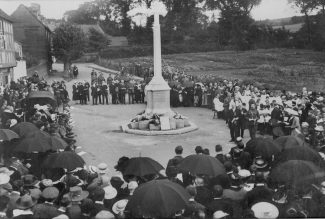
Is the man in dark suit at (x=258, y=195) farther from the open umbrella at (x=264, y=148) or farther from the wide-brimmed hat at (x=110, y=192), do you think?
the open umbrella at (x=264, y=148)

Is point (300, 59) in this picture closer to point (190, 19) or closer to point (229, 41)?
point (229, 41)

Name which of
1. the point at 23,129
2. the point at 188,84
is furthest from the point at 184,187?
the point at 188,84

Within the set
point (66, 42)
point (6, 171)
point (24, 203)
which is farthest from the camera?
point (66, 42)

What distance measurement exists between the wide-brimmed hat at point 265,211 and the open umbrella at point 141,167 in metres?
2.44

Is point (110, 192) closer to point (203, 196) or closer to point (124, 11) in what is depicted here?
point (203, 196)

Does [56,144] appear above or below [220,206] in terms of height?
above

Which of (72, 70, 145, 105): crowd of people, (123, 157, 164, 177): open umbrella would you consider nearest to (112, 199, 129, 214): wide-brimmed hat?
(123, 157, 164, 177): open umbrella

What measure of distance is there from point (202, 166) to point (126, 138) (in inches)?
379

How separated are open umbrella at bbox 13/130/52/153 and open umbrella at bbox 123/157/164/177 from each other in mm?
2251

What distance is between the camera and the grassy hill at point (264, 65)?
90.8 ft

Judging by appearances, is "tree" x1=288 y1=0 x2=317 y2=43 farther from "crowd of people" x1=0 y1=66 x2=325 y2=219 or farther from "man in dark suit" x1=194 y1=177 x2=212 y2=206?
"man in dark suit" x1=194 y1=177 x2=212 y2=206

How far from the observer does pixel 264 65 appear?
34969mm

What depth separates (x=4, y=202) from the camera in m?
6.28

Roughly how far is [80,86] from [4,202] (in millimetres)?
20752
